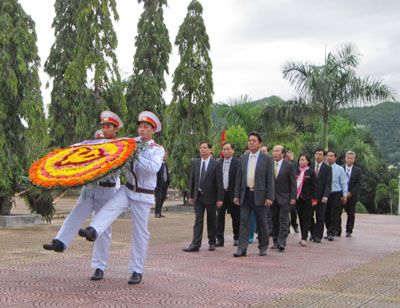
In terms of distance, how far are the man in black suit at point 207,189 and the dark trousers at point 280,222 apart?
1.20 metres

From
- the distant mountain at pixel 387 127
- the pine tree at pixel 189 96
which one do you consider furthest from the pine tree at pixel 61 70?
the distant mountain at pixel 387 127

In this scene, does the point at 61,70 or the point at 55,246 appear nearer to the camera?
the point at 55,246

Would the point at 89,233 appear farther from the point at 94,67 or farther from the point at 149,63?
the point at 149,63

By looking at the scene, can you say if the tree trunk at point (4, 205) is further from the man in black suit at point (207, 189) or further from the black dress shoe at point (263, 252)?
the black dress shoe at point (263, 252)

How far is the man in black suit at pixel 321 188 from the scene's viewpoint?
12.2m

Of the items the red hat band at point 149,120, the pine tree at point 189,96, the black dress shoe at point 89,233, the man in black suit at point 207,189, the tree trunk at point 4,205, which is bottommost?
the tree trunk at point 4,205

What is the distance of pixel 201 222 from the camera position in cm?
976

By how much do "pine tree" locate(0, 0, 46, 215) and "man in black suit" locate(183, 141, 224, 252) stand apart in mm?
4687

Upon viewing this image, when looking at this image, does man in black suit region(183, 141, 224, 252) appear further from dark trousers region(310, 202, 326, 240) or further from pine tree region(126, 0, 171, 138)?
pine tree region(126, 0, 171, 138)

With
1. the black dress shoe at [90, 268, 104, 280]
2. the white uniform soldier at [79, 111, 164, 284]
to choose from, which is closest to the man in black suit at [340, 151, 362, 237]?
the white uniform soldier at [79, 111, 164, 284]

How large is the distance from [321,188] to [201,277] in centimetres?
588

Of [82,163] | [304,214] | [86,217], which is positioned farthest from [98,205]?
[304,214]

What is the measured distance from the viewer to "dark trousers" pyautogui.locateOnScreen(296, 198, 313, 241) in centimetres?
1162

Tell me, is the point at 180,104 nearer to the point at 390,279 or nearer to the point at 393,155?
the point at 390,279
